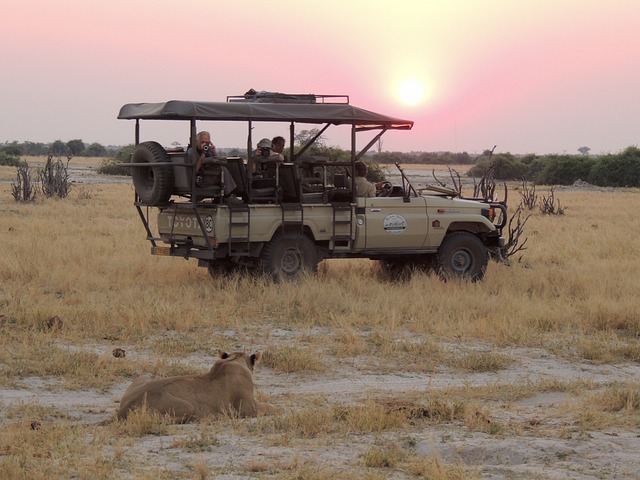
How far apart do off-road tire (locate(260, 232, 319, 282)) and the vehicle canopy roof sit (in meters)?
1.61

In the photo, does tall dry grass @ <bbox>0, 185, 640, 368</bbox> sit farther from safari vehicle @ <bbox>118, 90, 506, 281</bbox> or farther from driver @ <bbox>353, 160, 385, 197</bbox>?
driver @ <bbox>353, 160, 385, 197</bbox>

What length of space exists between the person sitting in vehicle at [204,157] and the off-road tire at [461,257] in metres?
3.43

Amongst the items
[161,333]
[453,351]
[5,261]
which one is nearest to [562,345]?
[453,351]

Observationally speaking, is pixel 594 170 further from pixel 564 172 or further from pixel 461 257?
pixel 461 257

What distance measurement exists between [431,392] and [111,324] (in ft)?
13.0

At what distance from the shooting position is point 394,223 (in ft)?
46.1

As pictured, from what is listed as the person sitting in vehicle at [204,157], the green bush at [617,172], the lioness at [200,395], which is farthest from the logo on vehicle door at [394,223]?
the green bush at [617,172]

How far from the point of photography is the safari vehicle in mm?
12961

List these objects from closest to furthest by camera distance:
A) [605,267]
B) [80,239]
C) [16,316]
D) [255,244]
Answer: [16,316], [255,244], [605,267], [80,239]

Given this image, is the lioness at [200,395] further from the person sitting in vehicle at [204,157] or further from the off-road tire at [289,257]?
the off-road tire at [289,257]

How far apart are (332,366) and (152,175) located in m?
5.09

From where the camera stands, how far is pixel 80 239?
749 inches

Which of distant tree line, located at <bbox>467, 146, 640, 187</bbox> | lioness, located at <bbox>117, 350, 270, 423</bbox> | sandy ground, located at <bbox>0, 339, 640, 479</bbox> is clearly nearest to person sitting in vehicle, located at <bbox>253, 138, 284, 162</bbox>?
sandy ground, located at <bbox>0, 339, 640, 479</bbox>

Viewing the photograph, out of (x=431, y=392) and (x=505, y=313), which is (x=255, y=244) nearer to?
(x=505, y=313)
